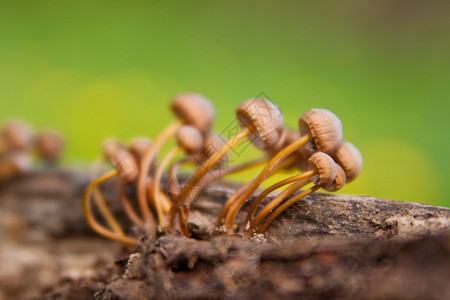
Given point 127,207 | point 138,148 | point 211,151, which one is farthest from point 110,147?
point 211,151

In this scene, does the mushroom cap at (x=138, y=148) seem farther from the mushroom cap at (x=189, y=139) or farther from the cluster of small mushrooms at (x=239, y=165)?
the mushroom cap at (x=189, y=139)

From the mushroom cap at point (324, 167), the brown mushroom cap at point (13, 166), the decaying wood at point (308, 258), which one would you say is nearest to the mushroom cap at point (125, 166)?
the decaying wood at point (308, 258)

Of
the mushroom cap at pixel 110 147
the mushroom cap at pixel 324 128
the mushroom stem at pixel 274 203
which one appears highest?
the mushroom cap at pixel 110 147

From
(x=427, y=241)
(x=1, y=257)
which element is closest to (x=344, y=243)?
(x=427, y=241)

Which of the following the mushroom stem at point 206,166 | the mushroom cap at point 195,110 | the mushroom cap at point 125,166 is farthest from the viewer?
the mushroom cap at point 195,110

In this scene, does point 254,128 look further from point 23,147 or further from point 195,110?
point 23,147
